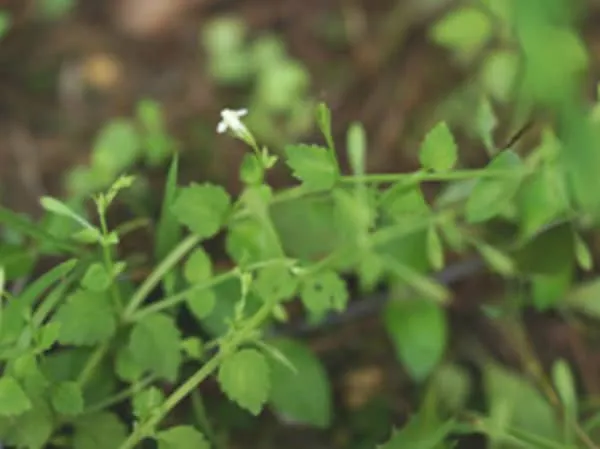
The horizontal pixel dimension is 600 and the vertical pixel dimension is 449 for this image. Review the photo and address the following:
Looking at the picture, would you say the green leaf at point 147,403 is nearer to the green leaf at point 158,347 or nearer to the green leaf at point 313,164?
the green leaf at point 158,347

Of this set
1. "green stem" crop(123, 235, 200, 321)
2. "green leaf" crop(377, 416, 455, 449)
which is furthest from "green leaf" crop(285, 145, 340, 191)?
"green leaf" crop(377, 416, 455, 449)

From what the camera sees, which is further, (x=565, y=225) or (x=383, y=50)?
(x=383, y=50)

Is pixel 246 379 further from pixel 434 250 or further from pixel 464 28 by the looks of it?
pixel 464 28

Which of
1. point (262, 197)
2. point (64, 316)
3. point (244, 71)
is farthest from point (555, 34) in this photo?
point (244, 71)

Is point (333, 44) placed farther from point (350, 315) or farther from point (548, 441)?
point (548, 441)

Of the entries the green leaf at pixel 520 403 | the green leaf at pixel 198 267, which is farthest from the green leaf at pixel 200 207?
the green leaf at pixel 520 403

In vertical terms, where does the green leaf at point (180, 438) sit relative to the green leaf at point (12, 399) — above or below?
below
